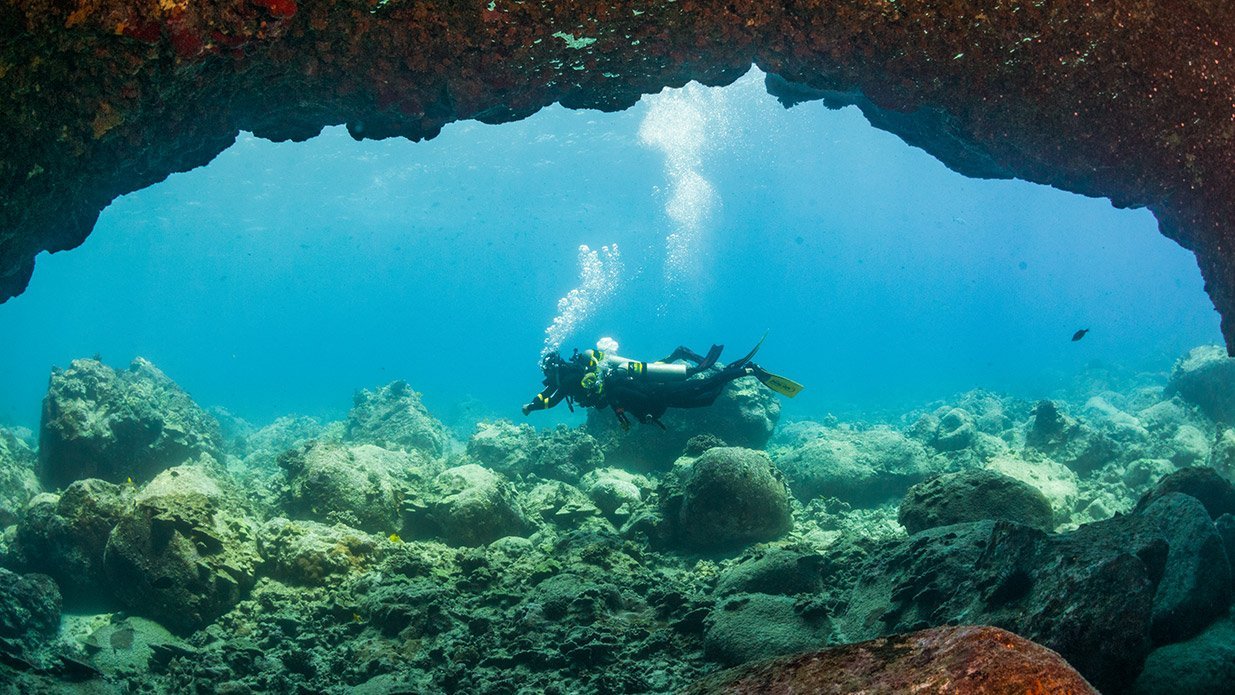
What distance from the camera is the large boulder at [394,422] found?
16969 millimetres

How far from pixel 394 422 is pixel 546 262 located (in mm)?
103010

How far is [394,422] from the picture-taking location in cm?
1752

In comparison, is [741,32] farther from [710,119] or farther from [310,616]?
[710,119]

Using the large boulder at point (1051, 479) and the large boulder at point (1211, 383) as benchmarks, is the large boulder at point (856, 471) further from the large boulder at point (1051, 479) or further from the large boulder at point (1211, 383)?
the large boulder at point (1211, 383)

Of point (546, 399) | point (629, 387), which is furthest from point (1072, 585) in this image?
point (546, 399)

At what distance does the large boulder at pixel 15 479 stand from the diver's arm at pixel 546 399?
9.49 meters

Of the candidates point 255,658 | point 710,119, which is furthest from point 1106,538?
point 710,119

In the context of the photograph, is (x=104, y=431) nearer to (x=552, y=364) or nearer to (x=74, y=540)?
(x=74, y=540)

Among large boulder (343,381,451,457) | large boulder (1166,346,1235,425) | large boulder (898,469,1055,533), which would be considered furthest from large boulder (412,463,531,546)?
large boulder (1166,346,1235,425)

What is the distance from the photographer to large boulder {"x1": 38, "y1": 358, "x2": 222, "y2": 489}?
35.3 feet

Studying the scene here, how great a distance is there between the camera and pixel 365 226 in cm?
5831

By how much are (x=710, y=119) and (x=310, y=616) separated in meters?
41.4

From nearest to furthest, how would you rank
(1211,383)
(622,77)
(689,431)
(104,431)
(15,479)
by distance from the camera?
1. (622,77)
2. (104,431)
3. (15,479)
4. (689,431)
5. (1211,383)

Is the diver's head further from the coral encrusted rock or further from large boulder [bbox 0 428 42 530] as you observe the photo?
large boulder [bbox 0 428 42 530]
